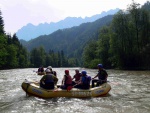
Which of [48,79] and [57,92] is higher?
[48,79]

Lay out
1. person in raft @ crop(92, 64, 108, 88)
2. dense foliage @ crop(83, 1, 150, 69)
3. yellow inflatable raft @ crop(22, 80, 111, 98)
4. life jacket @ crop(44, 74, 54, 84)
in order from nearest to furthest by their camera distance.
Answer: yellow inflatable raft @ crop(22, 80, 111, 98), life jacket @ crop(44, 74, 54, 84), person in raft @ crop(92, 64, 108, 88), dense foliage @ crop(83, 1, 150, 69)

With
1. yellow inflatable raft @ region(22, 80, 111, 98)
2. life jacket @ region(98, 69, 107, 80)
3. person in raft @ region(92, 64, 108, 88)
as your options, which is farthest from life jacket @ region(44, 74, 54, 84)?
life jacket @ region(98, 69, 107, 80)

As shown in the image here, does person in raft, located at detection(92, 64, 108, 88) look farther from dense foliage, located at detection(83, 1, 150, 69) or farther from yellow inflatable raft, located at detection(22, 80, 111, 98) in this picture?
dense foliage, located at detection(83, 1, 150, 69)

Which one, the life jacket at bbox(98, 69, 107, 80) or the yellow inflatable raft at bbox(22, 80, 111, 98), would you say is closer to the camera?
the yellow inflatable raft at bbox(22, 80, 111, 98)

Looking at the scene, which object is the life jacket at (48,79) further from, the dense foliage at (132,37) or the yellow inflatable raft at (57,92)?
the dense foliage at (132,37)

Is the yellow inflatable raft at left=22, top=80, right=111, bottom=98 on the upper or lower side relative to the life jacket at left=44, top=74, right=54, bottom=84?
lower

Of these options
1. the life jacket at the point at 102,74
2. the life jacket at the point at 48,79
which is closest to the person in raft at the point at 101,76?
the life jacket at the point at 102,74

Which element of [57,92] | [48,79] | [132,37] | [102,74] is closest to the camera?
[57,92]

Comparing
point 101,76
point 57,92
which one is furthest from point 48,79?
point 101,76

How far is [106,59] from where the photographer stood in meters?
71.2

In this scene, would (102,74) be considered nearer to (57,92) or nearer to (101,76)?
(101,76)

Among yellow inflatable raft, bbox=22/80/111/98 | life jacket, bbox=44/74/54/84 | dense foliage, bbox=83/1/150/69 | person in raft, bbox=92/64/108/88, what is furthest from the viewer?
dense foliage, bbox=83/1/150/69

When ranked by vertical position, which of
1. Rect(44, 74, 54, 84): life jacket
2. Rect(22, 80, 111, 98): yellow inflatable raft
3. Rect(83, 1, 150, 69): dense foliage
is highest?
Rect(83, 1, 150, 69): dense foliage

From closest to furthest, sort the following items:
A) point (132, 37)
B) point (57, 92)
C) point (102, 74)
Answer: point (57, 92) < point (102, 74) < point (132, 37)
